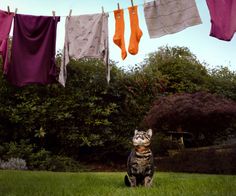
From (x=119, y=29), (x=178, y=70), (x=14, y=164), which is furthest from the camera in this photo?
(x=178, y=70)

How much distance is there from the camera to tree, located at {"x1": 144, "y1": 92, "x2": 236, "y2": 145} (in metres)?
9.47

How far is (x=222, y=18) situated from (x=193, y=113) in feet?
14.1

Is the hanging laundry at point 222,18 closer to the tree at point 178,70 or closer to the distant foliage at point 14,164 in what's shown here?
the distant foliage at point 14,164

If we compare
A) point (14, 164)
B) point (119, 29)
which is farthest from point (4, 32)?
point (14, 164)

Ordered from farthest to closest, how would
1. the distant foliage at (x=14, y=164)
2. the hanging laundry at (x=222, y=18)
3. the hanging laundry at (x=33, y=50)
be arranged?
1. the distant foliage at (x=14, y=164)
2. the hanging laundry at (x=33, y=50)
3. the hanging laundry at (x=222, y=18)

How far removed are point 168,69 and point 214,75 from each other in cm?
171

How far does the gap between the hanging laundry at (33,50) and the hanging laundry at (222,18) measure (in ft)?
7.96

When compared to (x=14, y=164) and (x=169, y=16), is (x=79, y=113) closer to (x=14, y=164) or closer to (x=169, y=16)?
(x=14, y=164)

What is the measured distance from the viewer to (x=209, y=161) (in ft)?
28.6

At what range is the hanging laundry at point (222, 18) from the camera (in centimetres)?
536

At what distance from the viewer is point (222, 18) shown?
18.0 feet

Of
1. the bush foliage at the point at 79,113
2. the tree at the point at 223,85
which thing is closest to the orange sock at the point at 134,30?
the bush foliage at the point at 79,113

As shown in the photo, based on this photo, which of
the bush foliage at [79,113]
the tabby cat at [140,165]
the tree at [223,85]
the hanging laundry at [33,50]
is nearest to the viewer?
the tabby cat at [140,165]

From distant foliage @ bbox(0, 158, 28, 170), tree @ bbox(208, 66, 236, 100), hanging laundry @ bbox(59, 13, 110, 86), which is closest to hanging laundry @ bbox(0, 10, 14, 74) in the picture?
hanging laundry @ bbox(59, 13, 110, 86)
